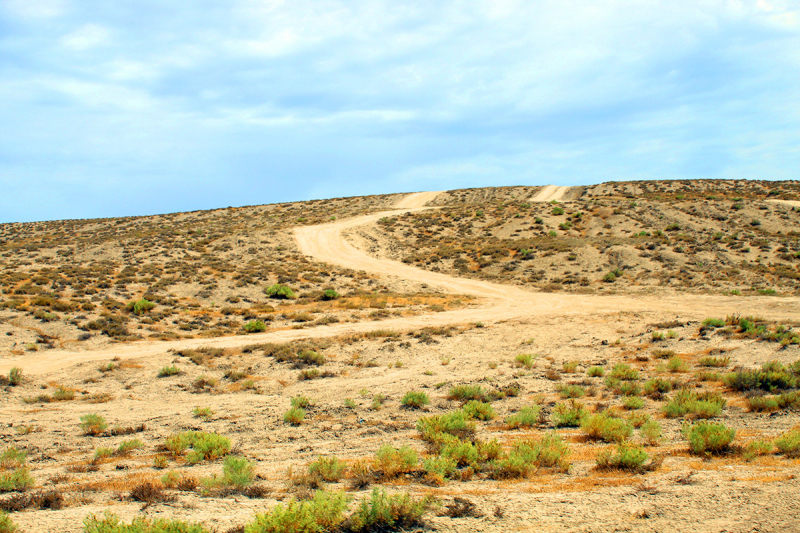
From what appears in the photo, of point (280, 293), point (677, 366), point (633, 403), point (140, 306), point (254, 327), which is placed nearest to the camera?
point (633, 403)

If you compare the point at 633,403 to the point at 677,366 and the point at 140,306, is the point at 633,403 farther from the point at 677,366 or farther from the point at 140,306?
the point at 140,306

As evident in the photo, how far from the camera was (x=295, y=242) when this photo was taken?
167 feet

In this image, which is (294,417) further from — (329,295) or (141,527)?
(329,295)

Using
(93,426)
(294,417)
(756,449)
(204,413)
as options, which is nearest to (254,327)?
(204,413)

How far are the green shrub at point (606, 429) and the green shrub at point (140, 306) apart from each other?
968 inches

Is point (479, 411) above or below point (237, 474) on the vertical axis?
below

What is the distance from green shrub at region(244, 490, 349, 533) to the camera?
16.2 feet

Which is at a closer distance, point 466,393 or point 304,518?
point 304,518

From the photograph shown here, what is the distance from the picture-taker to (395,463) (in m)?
7.11

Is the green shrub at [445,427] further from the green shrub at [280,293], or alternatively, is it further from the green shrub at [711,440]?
the green shrub at [280,293]

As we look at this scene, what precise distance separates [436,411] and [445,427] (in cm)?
259

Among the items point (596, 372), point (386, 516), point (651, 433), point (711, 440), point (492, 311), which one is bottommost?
point (596, 372)

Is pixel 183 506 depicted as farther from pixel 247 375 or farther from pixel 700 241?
pixel 700 241

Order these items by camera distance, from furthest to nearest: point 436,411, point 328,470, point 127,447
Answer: point 436,411 < point 127,447 < point 328,470
